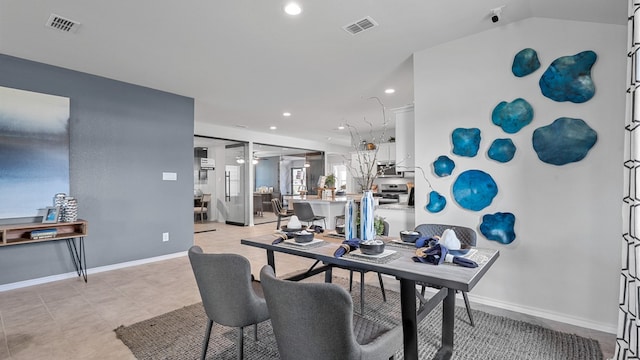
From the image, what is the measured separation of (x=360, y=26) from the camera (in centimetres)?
270

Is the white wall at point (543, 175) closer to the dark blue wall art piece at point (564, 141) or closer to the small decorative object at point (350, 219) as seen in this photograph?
the dark blue wall art piece at point (564, 141)

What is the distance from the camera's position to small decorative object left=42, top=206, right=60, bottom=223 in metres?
3.37

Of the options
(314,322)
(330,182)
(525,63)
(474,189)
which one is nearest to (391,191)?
(330,182)

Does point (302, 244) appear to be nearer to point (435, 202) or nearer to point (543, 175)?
point (435, 202)

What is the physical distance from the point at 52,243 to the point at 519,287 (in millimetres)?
5066

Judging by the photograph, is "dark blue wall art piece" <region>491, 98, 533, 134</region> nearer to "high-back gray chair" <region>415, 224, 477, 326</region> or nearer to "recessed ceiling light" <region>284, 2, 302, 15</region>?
"high-back gray chair" <region>415, 224, 477, 326</region>

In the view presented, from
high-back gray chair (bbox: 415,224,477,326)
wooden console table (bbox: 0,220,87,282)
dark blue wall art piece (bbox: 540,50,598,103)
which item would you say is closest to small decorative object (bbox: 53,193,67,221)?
wooden console table (bbox: 0,220,87,282)

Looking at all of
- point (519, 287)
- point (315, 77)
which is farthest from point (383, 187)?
point (519, 287)

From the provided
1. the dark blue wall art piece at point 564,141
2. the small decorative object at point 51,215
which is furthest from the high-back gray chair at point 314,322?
the small decorative object at point 51,215

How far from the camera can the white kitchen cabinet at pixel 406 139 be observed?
3.58 m

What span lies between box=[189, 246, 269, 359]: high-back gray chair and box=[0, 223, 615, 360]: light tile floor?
0.99 meters

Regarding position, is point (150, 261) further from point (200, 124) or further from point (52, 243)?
point (200, 124)

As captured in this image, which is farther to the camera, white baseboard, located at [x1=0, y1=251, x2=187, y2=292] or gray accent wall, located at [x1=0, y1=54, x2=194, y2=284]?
gray accent wall, located at [x1=0, y1=54, x2=194, y2=284]

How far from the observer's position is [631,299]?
1548 millimetres
